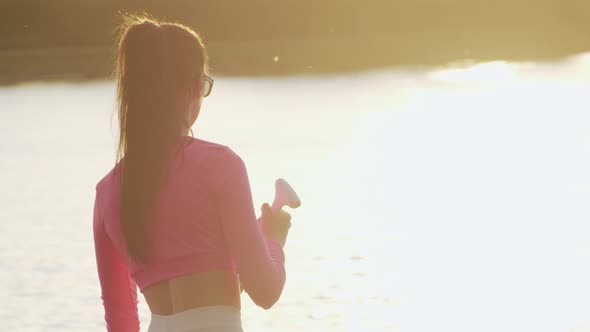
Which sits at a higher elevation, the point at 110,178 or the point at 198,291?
the point at 110,178

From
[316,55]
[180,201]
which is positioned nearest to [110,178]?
[180,201]

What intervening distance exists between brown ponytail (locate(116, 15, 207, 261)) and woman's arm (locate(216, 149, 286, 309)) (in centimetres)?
12

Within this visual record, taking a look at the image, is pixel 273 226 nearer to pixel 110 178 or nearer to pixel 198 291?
pixel 198 291

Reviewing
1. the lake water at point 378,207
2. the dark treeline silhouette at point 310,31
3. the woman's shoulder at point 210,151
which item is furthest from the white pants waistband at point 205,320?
the dark treeline silhouette at point 310,31

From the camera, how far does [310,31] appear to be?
72.6m

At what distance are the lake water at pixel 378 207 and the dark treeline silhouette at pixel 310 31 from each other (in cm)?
1823

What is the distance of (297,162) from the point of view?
18.1m

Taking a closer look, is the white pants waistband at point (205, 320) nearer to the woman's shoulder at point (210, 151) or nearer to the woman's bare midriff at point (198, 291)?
the woman's bare midriff at point (198, 291)

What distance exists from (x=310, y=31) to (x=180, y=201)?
2771 inches

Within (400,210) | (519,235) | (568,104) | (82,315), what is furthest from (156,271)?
(568,104)

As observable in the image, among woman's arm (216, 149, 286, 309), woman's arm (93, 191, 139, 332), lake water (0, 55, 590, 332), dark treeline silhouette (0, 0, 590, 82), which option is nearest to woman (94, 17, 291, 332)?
woman's arm (216, 149, 286, 309)

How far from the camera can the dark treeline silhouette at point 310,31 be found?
164 feet

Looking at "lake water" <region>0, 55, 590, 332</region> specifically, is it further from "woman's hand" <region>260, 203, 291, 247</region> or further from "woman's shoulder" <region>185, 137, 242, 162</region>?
"woman's shoulder" <region>185, 137, 242, 162</region>

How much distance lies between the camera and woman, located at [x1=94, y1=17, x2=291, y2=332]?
8.16ft
